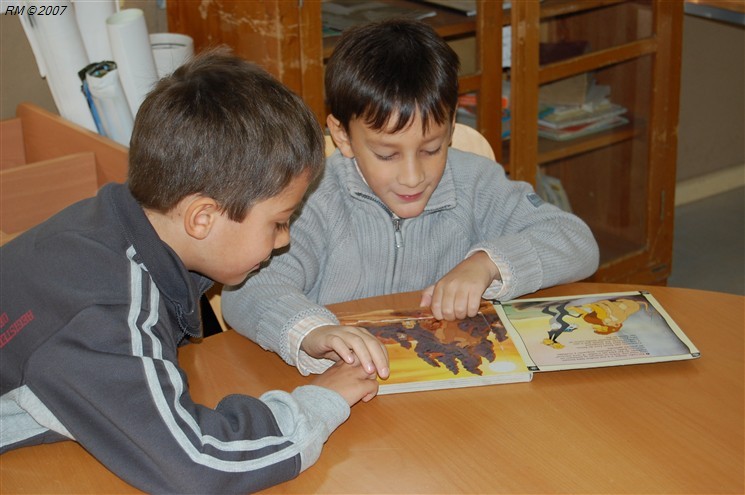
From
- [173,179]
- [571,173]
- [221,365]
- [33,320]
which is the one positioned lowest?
Result: [571,173]

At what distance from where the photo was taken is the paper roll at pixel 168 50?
82.8 inches

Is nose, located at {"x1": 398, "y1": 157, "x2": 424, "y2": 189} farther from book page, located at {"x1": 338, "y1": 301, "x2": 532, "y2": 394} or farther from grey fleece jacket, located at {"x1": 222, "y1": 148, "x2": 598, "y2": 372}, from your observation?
book page, located at {"x1": 338, "y1": 301, "x2": 532, "y2": 394}

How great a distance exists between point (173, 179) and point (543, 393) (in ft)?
1.67

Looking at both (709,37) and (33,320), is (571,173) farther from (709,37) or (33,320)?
(33,320)

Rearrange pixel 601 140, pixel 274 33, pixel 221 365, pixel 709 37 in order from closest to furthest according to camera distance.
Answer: pixel 221 365 < pixel 274 33 < pixel 601 140 < pixel 709 37

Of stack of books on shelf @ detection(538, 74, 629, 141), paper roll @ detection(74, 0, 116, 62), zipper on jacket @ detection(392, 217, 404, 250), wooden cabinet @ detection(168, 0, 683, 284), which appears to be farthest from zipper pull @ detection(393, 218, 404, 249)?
stack of books on shelf @ detection(538, 74, 629, 141)

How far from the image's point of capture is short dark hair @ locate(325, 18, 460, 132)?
1.36 meters

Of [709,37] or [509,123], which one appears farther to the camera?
[709,37]

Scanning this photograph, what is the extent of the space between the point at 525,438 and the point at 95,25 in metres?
1.49

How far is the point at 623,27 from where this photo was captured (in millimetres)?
2508

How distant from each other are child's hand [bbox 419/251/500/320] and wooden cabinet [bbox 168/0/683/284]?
0.87m

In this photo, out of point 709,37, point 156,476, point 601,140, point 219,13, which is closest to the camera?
point 156,476

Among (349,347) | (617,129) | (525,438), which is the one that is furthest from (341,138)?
(617,129)

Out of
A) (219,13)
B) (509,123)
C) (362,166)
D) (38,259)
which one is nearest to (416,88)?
(362,166)
